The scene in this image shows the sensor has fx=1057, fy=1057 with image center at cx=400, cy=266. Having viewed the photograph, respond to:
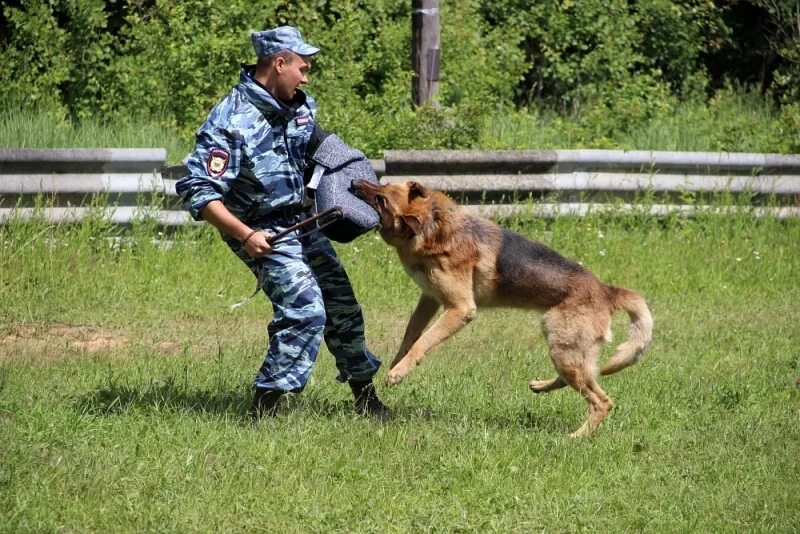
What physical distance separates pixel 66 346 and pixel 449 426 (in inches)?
119

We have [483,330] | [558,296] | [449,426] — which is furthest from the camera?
[483,330]

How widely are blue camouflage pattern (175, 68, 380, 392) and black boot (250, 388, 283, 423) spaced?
0.31 feet

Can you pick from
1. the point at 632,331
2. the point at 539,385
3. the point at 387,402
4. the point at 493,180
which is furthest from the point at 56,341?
the point at 493,180

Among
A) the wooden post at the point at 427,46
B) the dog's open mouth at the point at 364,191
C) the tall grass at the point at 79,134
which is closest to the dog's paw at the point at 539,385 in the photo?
the dog's open mouth at the point at 364,191

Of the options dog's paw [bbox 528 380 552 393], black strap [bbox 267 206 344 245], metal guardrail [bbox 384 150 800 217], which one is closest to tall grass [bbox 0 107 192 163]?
metal guardrail [bbox 384 150 800 217]

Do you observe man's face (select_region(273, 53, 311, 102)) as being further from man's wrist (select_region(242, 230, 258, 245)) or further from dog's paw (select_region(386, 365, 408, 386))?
dog's paw (select_region(386, 365, 408, 386))

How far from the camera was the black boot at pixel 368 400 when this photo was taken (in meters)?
6.22

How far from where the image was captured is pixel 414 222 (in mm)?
6398

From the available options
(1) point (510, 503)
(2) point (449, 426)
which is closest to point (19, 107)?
(2) point (449, 426)

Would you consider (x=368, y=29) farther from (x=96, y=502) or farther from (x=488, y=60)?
(x=96, y=502)

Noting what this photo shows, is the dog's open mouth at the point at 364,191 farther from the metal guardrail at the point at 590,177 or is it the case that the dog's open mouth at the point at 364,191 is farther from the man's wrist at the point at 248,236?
the metal guardrail at the point at 590,177

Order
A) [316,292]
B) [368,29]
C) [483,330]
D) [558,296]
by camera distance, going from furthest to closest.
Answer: [368,29]
[483,330]
[558,296]
[316,292]

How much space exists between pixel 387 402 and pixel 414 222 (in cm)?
115

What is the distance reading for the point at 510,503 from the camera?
4934mm
